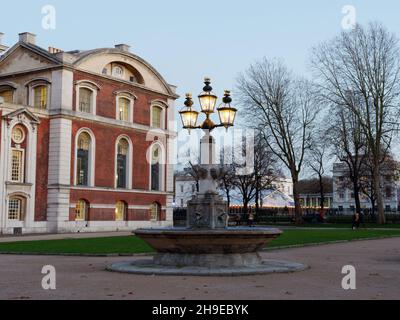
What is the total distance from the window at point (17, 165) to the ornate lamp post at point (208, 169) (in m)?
27.3

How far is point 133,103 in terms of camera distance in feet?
167

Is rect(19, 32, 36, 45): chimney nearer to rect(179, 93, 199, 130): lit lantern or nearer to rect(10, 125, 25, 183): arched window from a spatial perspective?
rect(10, 125, 25, 183): arched window

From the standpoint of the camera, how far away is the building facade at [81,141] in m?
42.1

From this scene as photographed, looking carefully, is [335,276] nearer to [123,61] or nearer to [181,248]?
[181,248]

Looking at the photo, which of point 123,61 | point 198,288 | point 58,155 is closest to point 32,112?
point 58,155

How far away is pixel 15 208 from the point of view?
41.7m

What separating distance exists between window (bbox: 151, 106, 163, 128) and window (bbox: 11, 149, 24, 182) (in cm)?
1464

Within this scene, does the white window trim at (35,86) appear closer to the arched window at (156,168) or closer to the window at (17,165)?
the window at (17,165)

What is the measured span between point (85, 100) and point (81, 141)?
130 inches

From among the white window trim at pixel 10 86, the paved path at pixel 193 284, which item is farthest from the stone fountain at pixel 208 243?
the white window trim at pixel 10 86

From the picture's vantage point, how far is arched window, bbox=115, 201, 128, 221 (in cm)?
4909

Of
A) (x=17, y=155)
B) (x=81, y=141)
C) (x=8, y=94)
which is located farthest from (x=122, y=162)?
(x=8, y=94)

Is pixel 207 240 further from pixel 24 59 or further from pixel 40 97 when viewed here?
pixel 24 59
